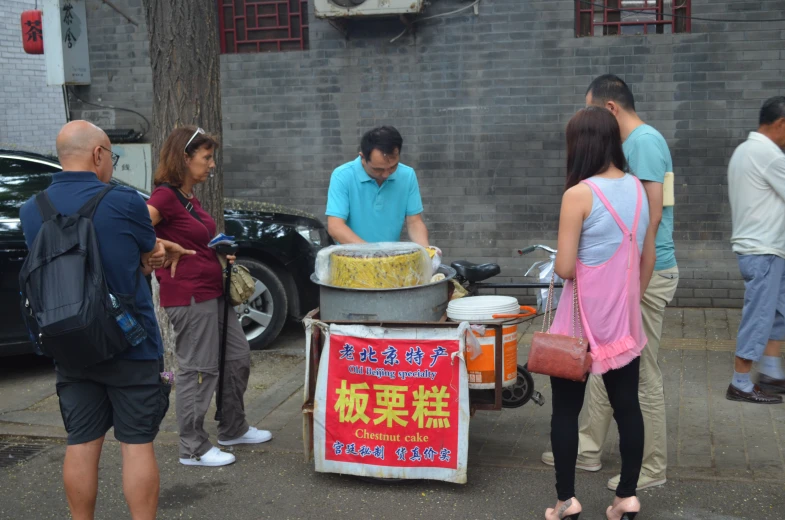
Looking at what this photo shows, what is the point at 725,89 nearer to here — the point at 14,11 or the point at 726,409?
the point at 726,409

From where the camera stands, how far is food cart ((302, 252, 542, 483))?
4.08 meters

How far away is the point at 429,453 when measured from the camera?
4.18 m

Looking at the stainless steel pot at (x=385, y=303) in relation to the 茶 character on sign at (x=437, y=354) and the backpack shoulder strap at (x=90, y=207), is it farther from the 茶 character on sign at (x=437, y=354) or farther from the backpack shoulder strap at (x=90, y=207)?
the backpack shoulder strap at (x=90, y=207)

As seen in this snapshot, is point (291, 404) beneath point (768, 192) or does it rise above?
beneath

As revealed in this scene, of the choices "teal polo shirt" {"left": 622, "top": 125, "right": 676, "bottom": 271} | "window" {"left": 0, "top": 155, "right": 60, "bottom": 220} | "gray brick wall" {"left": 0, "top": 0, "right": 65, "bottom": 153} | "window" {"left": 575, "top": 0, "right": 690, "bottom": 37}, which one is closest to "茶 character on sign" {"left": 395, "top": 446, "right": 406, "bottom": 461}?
"teal polo shirt" {"left": 622, "top": 125, "right": 676, "bottom": 271}

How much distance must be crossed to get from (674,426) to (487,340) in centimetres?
166

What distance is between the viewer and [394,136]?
4.59 meters

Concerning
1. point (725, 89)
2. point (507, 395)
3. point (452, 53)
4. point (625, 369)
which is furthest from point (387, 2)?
point (625, 369)

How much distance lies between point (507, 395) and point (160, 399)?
2085 millimetres

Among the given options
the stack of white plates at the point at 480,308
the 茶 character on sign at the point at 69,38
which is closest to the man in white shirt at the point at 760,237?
the stack of white plates at the point at 480,308

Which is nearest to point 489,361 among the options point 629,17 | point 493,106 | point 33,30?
point 493,106

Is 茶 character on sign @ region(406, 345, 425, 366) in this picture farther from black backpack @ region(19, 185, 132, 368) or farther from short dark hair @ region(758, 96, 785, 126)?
short dark hair @ region(758, 96, 785, 126)

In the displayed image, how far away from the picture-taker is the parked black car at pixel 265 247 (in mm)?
6773

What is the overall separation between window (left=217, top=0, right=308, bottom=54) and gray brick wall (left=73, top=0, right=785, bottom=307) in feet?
0.86
